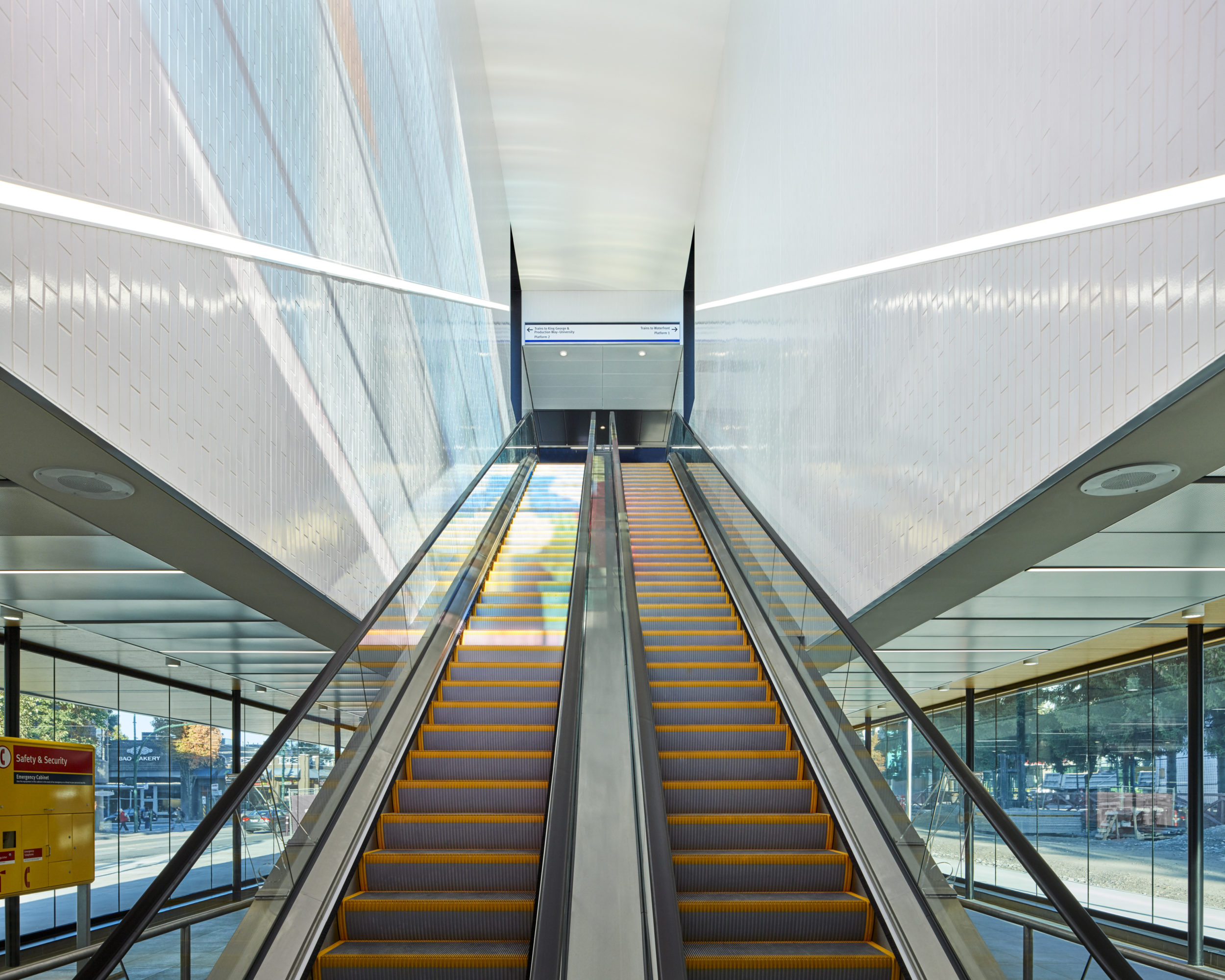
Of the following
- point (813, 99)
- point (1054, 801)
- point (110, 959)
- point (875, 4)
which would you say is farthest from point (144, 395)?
point (1054, 801)

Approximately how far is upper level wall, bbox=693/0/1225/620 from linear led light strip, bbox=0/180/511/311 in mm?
3742

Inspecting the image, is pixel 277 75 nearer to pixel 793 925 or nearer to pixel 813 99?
pixel 813 99

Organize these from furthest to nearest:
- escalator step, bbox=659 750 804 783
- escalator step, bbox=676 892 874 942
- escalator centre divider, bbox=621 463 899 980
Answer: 1. escalator step, bbox=659 750 804 783
2. escalator step, bbox=676 892 874 942
3. escalator centre divider, bbox=621 463 899 980

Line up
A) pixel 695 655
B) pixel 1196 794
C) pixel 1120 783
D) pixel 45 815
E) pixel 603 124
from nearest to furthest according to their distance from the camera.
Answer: pixel 45 815 < pixel 695 655 < pixel 1196 794 < pixel 1120 783 < pixel 603 124

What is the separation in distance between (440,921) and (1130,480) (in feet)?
12.6

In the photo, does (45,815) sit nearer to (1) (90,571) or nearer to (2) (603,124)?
(1) (90,571)

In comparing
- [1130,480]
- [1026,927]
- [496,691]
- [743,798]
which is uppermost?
[1130,480]

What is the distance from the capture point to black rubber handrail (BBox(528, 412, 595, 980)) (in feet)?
10.3

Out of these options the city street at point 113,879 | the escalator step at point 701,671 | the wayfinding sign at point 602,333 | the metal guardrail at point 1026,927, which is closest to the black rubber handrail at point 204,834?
the escalator step at point 701,671

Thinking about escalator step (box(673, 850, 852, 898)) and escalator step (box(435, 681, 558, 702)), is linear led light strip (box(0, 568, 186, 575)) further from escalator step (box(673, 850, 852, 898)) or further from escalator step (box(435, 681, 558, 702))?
escalator step (box(673, 850, 852, 898))

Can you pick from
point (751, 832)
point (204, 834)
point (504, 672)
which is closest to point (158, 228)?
point (204, 834)

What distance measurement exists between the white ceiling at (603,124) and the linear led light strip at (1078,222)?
9066 millimetres

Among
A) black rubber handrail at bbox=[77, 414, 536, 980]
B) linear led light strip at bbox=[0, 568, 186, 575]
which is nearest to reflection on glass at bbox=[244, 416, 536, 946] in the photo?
black rubber handrail at bbox=[77, 414, 536, 980]

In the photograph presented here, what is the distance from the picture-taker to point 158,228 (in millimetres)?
4039
